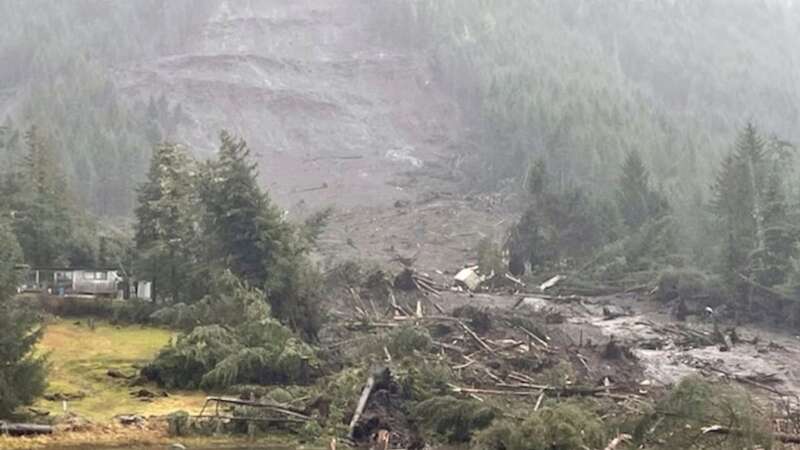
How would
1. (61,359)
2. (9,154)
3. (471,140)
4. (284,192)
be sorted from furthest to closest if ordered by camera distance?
1. (471,140)
2. (284,192)
3. (9,154)
4. (61,359)

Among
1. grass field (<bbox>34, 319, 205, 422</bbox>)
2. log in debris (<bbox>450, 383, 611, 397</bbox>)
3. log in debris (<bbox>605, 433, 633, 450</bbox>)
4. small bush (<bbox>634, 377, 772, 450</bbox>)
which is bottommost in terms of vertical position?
grass field (<bbox>34, 319, 205, 422</bbox>)

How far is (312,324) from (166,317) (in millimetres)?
4457

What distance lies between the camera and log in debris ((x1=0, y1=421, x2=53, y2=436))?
1806cm

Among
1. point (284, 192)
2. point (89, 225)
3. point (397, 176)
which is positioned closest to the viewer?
point (89, 225)

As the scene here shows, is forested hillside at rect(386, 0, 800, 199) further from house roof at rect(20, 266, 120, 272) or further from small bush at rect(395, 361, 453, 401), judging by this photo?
small bush at rect(395, 361, 453, 401)

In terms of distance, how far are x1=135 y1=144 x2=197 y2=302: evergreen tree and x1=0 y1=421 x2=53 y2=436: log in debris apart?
45.8ft

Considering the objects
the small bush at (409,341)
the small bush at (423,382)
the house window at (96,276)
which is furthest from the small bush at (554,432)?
the house window at (96,276)

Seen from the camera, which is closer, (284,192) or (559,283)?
(559,283)

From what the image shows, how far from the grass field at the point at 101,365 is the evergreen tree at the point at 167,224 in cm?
212

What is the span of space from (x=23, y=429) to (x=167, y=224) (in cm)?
1587

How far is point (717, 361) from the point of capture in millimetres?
29031

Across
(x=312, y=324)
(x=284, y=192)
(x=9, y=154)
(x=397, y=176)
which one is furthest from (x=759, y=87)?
(x=312, y=324)

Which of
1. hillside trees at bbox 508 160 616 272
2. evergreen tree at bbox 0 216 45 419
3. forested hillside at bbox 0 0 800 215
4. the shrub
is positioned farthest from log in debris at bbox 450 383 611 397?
forested hillside at bbox 0 0 800 215

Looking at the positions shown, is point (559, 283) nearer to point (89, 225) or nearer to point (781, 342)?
point (781, 342)
